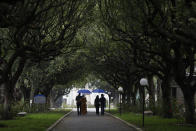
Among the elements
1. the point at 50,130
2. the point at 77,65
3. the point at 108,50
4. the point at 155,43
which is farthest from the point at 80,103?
the point at 50,130

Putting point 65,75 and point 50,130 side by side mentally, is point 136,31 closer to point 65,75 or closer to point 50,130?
point 50,130

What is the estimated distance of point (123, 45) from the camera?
2981cm

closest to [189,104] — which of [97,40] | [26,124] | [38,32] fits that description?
[26,124]

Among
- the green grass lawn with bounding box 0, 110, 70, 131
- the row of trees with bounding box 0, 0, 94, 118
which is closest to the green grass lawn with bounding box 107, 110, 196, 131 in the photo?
the green grass lawn with bounding box 0, 110, 70, 131

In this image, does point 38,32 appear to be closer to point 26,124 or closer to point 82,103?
point 26,124

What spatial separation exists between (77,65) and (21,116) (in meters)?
17.0

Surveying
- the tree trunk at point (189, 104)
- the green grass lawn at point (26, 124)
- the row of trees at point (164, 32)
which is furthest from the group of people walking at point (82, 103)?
the tree trunk at point (189, 104)

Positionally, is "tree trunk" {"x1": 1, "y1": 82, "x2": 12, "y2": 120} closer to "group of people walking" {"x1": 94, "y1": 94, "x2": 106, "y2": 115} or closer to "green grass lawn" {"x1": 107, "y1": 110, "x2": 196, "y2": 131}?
"green grass lawn" {"x1": 107, "y1": 110, "x2": 196, "y2": 131}

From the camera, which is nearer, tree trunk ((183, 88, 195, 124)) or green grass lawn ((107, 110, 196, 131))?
green grass lawn ((107, 110, 196, 131))

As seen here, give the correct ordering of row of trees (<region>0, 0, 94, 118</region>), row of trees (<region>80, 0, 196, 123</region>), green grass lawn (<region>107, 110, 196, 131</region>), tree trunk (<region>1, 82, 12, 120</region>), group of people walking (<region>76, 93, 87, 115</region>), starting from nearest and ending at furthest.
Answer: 1. row of trees (<region>80, 0, 196, 123</region>)
2. row of trees (<region>0, 0, 94, 118</region>)
3. green grass lawn (<region>107, 110, 196, 131</region>)
4. tree trunk (<region>1, 82, 12, 120</region>)
5. group of people walking (<region>76, 93, 87, 115</region>)

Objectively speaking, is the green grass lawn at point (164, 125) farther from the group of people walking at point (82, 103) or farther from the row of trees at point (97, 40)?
the group of people walking at point (82, 103)

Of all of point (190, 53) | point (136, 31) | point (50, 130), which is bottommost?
point (50, 130)

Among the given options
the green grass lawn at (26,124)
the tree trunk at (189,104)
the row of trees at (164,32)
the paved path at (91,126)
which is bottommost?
the paved path at (91,126)

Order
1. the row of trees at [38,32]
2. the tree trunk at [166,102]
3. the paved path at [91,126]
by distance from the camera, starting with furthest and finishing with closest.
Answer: the tree trunk at [166,102] < the paved path at [91,126] < the row of trees at [38,32]
